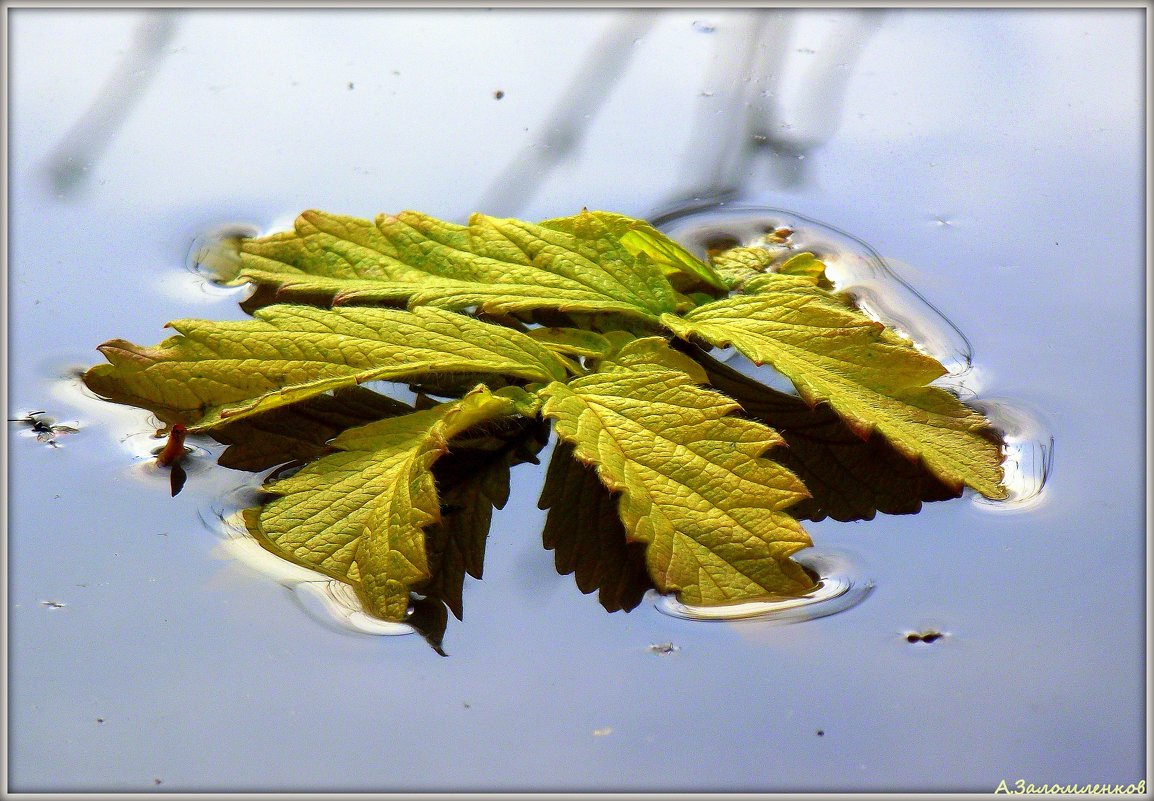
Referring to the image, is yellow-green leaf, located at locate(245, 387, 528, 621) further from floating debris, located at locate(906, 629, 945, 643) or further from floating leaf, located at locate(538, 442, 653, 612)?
floating debris, located at locate(906, 629, 945, 643)

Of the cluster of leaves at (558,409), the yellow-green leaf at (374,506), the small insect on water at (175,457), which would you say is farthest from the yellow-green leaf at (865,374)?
the small insect on water at (175,457)

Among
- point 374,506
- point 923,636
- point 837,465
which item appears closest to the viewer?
point 923,636

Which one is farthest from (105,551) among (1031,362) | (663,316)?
(1031,362)

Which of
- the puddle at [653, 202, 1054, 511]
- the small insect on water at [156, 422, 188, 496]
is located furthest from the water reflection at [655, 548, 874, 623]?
the small insect on water at [156, 422, 188, 496]

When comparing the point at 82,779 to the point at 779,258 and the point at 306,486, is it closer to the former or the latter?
the point at 306,486

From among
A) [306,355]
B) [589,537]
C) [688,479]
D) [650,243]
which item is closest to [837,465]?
[688,479]

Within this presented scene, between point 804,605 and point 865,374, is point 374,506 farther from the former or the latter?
point 865,374
